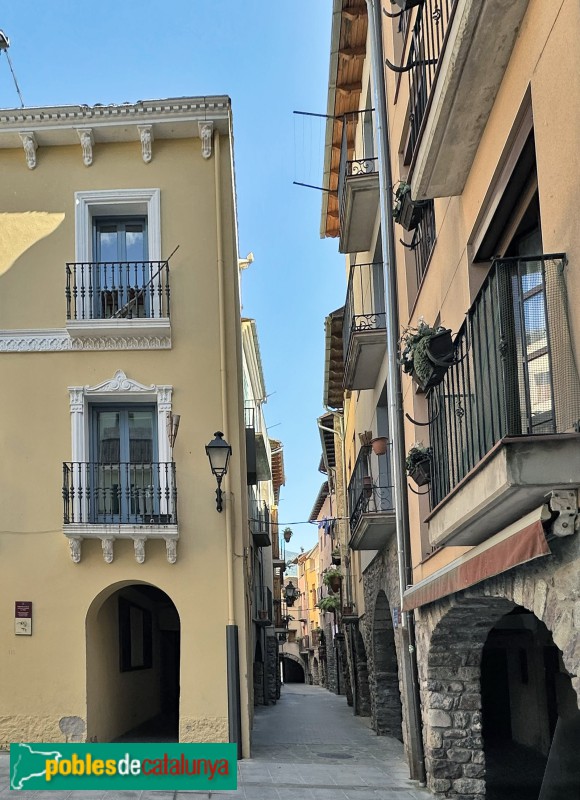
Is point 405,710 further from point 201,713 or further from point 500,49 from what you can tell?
point 500,49

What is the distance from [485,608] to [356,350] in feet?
19.0

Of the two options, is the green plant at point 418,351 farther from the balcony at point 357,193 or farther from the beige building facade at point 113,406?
the balcony at point 357,193

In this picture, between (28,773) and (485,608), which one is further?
(28,773)

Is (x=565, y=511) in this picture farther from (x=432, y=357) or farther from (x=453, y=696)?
(x=453, y=696)

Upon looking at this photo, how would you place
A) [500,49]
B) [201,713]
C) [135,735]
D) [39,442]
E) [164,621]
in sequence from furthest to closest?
[164,621]
[135,735]
[39,442]
[201,713]
[500,49]

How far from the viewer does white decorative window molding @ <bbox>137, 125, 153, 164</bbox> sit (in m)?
13.7

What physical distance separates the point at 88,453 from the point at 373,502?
4.72 m

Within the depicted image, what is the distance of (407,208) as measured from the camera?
31.9 ft

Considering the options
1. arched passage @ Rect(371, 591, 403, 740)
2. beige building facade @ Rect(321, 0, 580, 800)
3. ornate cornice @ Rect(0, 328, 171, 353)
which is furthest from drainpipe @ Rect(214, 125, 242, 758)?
arched passage @ Rect(371, 591, 403, 740)

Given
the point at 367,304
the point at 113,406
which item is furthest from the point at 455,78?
the point at 367,304

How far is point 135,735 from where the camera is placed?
14578mm

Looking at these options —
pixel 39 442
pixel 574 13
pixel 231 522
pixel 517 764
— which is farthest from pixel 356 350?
pixel 574 13

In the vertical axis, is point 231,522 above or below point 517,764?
above

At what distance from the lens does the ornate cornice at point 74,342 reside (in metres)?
13.2
